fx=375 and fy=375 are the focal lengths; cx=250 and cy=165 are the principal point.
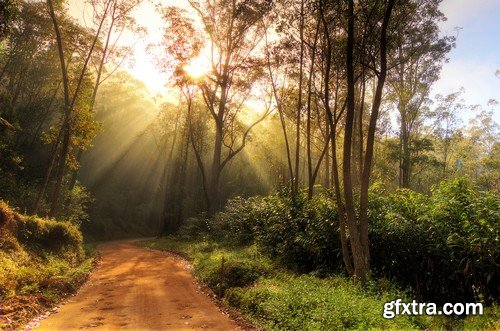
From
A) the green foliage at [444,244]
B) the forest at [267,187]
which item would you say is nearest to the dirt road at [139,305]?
the forest at [267,187]

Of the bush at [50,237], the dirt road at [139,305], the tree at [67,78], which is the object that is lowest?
the dirt road at [139,305]

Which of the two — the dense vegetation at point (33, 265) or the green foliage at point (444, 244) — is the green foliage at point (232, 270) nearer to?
the green foliage at point (444, 244)

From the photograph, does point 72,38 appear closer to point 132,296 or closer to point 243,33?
point 243,33

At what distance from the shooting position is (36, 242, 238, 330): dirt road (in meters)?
7.94

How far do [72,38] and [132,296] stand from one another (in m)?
15.6

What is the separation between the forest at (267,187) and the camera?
816 centimetres

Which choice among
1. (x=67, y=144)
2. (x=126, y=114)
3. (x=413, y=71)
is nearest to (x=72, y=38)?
(x=67, y=144)

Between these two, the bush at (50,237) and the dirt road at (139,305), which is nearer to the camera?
the dirt road at (139,305)

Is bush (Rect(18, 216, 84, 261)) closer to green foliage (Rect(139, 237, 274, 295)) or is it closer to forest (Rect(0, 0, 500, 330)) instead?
forest (Rect(0, 0, 500, 330))

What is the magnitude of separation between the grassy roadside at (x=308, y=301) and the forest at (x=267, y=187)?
5 centimetres

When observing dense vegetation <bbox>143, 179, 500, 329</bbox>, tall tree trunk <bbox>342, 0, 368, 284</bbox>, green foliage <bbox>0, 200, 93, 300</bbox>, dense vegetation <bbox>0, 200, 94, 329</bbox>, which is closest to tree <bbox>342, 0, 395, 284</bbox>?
tall tree trunk <bbox>342, 0, 368, 284</bbox>

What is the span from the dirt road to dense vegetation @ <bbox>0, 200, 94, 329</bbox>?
0.49m

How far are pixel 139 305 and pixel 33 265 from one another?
4.47 meters

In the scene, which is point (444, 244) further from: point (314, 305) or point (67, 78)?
point (67, 78)
